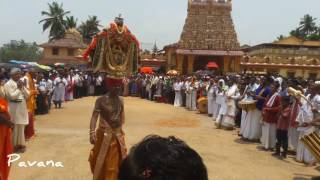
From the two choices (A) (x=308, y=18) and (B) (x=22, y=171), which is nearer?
(B) (x=22, y=171)

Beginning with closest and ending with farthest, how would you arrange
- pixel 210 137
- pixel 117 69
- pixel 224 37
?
1. pixel 117 69
2. pixel 210 137
3. pixel 224 37

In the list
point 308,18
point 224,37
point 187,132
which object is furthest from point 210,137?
point 308,18

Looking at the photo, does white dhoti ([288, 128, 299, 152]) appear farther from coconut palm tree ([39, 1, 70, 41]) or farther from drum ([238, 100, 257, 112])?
coconut palm tree ([39, 1, 70, 41])

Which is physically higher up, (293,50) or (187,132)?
(293,50)

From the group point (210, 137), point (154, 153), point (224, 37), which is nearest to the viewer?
point (154, 153)

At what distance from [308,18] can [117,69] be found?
82.3 meters

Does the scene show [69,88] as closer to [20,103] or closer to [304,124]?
[20,103]

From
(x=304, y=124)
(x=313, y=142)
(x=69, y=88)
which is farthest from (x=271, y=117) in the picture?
(x=69, y=88)

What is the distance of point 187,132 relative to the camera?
13.3 m

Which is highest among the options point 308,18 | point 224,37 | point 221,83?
point 308,18

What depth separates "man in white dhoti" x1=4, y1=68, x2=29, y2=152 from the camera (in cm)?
917

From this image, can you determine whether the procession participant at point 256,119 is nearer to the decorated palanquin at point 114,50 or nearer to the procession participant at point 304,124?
the procession participant at point 304,124

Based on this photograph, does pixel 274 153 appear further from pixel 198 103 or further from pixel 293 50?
pixel 293 50

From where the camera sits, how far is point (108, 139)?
19.5 ft
